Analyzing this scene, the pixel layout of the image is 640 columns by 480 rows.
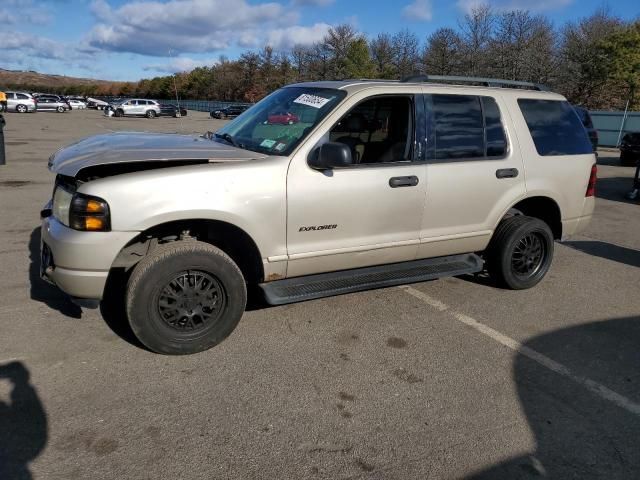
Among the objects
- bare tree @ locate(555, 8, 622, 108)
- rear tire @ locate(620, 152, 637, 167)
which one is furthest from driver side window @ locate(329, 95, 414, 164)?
bare tree @ locate(555, 8, 622, 108)

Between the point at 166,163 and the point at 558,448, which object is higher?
the point at 166,163

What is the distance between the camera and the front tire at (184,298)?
335 centimetres

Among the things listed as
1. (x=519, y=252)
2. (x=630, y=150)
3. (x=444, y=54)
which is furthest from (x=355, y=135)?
(x=444, y=54)

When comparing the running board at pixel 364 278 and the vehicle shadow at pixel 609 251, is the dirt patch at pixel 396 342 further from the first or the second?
the vehicle shadow at pixel 609 251

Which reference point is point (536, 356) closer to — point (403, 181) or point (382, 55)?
point (403, 181)

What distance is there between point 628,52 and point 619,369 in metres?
35.7

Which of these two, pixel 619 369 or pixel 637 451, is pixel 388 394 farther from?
pixel 619 369

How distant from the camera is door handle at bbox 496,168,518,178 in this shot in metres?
4.57

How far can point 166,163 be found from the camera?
3436mm

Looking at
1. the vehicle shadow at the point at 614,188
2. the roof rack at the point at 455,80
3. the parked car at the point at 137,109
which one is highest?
the parked car at the point at 137,109

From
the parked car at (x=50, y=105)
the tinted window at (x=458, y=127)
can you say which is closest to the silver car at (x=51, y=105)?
the parked car at (x=50, y=105)

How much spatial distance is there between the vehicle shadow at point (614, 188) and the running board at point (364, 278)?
817 cm

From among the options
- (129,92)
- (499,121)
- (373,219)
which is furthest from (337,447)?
(129,92)

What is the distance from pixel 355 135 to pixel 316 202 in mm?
872
